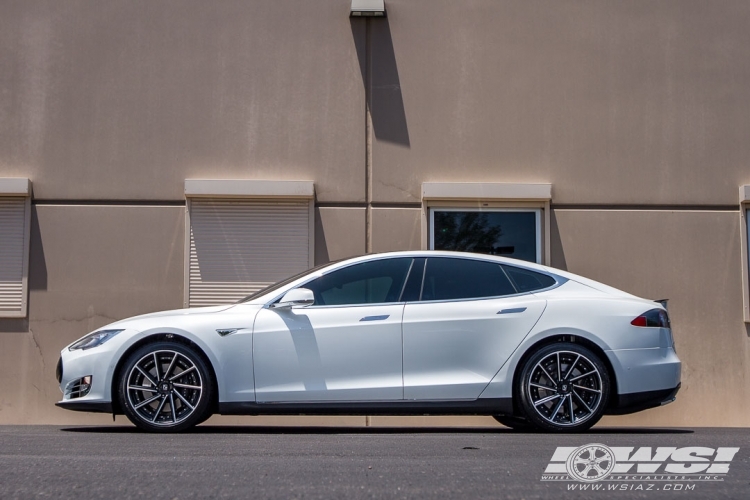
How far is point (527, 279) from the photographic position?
782 centimetres

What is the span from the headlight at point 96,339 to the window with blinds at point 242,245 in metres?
3.28

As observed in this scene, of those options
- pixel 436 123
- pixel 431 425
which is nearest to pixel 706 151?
pixel 436 123

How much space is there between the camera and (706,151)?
37.5 feet

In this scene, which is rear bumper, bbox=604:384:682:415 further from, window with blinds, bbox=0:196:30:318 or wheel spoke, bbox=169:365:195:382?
window with blinds, bbox=0:196:30:318

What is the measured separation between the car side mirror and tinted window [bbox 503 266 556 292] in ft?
5.25

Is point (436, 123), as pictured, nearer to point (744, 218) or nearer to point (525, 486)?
point (744, 218)

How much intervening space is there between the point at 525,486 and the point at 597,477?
537mm

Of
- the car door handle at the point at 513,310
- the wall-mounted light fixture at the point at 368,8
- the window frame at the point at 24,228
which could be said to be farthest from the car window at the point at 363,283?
the window frame at the point at 24,228

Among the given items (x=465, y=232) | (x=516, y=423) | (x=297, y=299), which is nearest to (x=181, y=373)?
(x=297, y=299)

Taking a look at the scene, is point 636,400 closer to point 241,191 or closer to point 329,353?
point 329,353

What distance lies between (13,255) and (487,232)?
530cm

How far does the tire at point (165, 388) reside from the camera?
23.8ft

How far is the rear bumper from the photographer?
7.39 meters

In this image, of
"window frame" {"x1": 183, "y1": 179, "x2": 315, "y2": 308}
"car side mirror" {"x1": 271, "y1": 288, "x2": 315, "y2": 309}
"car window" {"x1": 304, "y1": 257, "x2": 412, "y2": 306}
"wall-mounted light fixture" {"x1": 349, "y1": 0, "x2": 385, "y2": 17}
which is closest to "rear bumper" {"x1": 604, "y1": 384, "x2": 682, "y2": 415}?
"car window" {"x1": 304, "y1": 257, "x2": 412, "y2": 306}
